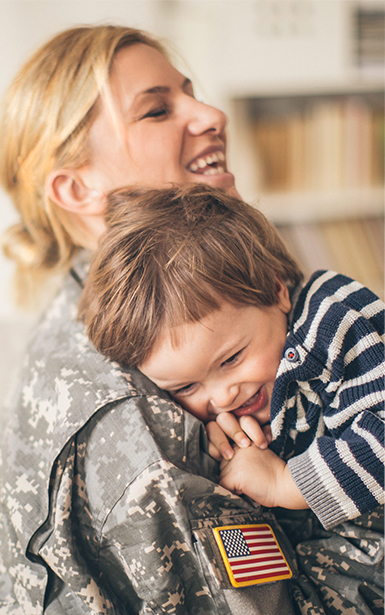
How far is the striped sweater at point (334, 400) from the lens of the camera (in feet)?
2.28

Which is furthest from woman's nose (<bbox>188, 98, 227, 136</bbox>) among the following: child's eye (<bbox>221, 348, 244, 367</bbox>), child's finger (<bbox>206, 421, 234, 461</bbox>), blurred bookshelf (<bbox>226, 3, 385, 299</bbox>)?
blurred bookshelf (<bbox>226, 3, 385, 299</bbox>)

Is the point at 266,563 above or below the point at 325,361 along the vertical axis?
below

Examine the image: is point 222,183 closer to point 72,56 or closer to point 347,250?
point 72,56

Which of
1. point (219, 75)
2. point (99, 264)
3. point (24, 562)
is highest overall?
point (219, 75)

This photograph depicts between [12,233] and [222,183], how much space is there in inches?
22.6

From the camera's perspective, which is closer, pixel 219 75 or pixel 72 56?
pixel 72 56

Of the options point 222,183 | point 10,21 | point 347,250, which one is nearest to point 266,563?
point 222,183

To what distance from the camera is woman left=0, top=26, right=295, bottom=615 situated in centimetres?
65

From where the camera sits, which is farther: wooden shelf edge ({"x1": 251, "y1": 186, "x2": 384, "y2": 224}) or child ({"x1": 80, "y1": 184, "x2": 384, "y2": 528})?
wooden shelf edge ({"x1": 251, "y1": 186, "x2": 384, "y2": 224})

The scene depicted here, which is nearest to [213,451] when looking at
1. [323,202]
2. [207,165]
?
[207,165]

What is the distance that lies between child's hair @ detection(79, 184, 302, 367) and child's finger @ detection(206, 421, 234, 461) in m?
0.16

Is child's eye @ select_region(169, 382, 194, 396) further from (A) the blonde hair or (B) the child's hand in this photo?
(A) the blonde hair

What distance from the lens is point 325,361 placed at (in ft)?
2.46

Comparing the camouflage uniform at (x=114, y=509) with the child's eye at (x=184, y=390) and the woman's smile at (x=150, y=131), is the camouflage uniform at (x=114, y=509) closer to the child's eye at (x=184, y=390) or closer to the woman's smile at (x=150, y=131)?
the child's eye at (x=184, y=390)
